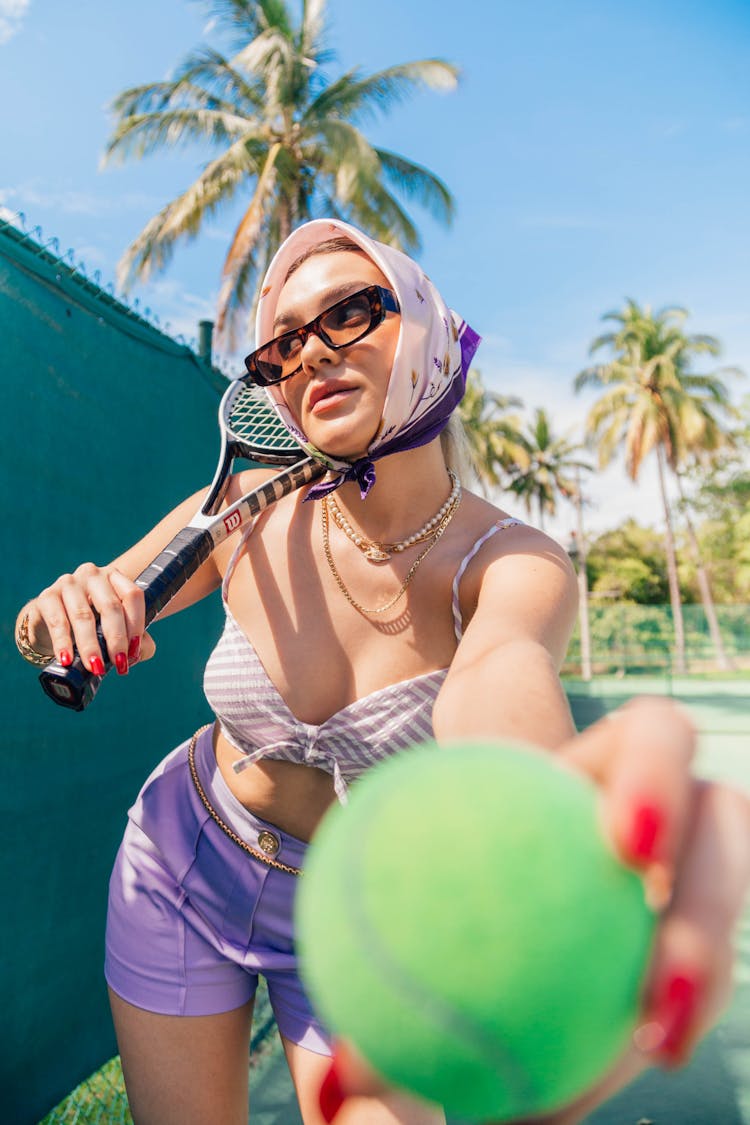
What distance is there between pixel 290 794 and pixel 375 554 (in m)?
0.59

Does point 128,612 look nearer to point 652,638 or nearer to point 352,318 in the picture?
point 352,318

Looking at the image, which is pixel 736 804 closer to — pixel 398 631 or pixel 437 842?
pixel 437 842

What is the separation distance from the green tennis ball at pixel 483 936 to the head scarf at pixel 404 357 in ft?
3.80

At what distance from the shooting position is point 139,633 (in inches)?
62.0

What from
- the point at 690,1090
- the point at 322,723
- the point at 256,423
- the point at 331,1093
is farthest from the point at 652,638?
the point at 331,1093

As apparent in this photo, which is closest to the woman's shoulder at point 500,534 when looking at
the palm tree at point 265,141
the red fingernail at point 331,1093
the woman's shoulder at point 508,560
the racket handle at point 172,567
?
the woman's shoulder at point 508,560

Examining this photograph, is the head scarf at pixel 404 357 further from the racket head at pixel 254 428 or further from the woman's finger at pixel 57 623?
the woman's finger at pixel 57 623

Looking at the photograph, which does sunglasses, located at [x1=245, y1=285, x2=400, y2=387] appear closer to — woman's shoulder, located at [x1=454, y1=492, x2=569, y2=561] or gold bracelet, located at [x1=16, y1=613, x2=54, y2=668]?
woman's shoulder, located at [x1=454, y1=492, x2=569, y2=561]

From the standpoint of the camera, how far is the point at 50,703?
2.75 metres

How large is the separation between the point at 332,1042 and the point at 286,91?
1954cm

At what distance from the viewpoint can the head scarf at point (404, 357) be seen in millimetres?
1693

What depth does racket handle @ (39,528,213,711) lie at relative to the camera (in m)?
1.51

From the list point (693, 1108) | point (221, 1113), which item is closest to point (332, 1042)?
point (221, 1113)

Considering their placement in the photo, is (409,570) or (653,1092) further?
(653,1092)
